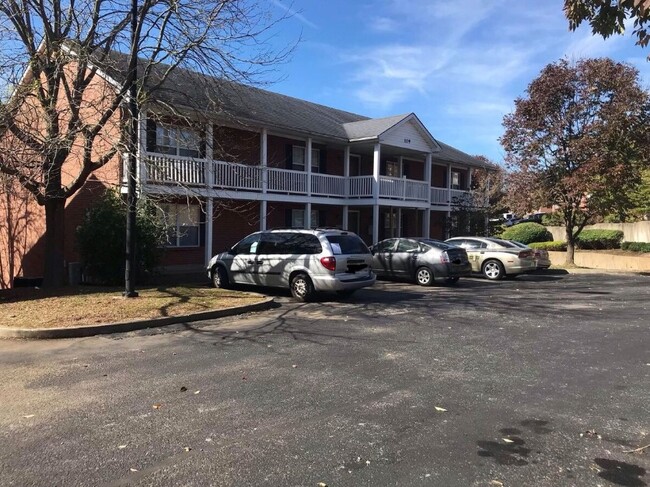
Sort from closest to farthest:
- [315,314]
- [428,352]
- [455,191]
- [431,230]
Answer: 1. [428,352]
2. [315,314]
3. [455,191]
4. [431,230]

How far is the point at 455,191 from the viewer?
97.5 ft

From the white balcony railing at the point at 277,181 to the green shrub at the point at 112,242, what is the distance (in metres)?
1.17

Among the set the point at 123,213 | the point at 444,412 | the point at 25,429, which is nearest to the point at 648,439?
the point at 444,412

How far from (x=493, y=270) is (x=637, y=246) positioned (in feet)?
43.9

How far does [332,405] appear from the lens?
5.26 metres

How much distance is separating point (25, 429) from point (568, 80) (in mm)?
22176

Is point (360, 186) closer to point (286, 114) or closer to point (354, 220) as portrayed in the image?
point (354, 220)

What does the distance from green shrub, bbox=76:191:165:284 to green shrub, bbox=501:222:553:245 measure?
2421cm

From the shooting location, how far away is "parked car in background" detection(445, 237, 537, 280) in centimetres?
1891

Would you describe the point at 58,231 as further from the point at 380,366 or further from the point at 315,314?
the point at 380,366

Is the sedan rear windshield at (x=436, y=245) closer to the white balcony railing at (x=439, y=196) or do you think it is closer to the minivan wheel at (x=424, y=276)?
the minivan wheel at (x=424, y=276)

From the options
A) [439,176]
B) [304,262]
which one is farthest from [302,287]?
[439,176]

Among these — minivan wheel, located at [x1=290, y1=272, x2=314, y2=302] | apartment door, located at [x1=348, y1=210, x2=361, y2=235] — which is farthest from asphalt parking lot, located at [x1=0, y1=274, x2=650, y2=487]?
apartment door, located at [x1=348, y1=210, x2=361, y2=235]

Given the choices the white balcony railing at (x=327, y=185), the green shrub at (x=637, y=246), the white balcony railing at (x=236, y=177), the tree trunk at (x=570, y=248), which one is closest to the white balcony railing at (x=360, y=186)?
the white balcony railing at (x=327, y=185)
